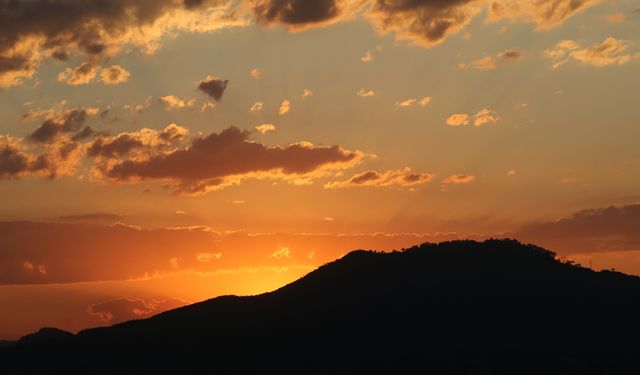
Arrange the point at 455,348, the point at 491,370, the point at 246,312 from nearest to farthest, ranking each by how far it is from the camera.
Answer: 1. the point at 491,370
2. the point at 455,348
3. the point at 246,312

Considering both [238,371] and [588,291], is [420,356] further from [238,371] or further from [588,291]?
[588,291]

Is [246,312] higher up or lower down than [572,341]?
higher up

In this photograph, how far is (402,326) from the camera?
264ft

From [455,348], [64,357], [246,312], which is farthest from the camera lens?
[246,312]

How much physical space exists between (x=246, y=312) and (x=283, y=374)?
18.4 m

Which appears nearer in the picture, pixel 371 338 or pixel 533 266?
pixel 371 338

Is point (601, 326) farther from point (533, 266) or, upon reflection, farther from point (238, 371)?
point (238, 371)

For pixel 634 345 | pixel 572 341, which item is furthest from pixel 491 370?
pixel 634 345

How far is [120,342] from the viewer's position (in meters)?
85.1

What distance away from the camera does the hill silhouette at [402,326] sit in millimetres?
73744

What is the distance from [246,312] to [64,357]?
22.0m

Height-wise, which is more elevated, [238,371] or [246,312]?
[246,312]

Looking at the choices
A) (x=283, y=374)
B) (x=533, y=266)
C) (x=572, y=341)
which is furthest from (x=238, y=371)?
(x=533, y=266)

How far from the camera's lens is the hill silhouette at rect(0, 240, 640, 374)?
73744 mm
